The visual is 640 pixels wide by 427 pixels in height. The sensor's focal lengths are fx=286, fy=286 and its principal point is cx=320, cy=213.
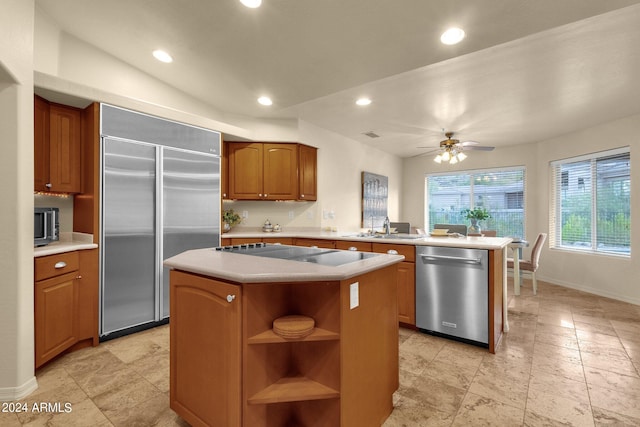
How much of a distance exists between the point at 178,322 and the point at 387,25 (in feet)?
7.68

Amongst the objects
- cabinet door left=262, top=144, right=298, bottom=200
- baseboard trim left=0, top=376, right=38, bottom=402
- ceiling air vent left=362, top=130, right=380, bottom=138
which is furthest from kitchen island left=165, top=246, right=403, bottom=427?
ceiling air vent left=362, top=130, right=380, bottom=138

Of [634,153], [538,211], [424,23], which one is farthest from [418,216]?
[424,23]

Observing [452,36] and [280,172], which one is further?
[280,172]

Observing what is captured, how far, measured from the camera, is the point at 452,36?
2.10 meters

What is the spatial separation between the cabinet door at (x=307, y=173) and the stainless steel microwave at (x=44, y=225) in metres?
2.66

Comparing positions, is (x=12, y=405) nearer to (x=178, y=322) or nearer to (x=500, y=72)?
(x=178, y=322)

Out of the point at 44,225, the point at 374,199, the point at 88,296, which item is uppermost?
the point at 374,199

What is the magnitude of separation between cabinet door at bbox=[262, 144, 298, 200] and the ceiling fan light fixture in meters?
2.45

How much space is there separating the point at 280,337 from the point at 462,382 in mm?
1539

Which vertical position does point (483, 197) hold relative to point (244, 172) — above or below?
below

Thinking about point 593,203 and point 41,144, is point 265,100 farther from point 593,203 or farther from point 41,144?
point 593,203

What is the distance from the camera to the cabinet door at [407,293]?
9.49 ft

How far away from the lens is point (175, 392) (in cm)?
157

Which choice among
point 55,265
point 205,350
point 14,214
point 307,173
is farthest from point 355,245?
point 14,214
